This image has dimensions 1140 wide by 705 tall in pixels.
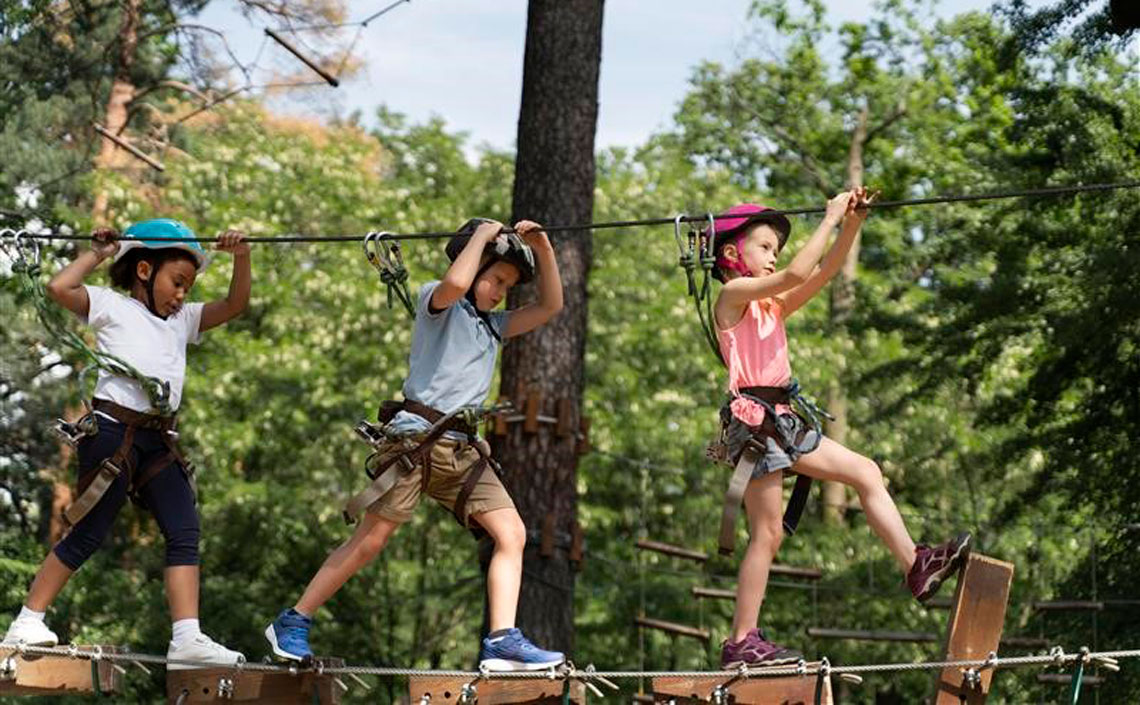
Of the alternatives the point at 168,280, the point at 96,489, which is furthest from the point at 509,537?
the point at 168,280

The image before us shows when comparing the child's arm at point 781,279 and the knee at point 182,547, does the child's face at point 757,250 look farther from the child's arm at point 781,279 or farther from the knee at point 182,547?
the knee at point 182,547

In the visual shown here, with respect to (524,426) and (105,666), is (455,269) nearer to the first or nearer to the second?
(105,666)

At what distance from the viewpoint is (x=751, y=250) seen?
575cm

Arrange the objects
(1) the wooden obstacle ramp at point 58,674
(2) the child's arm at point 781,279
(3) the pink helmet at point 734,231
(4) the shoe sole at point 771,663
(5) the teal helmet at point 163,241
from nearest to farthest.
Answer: (4) the shoe sole at point 771,663, (2) the child's arm at point 781,279, (3) the pink helmet at point 734,231, (1) the wooden obstacle ramp at point 58,674, (5) the teal helmet at point 163,241

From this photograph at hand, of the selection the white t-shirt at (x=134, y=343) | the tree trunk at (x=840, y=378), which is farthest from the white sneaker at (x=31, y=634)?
the tree trunk at (x=840, y=378)

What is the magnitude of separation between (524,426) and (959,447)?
42.5 feet

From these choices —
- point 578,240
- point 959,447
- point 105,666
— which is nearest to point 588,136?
point 578,240

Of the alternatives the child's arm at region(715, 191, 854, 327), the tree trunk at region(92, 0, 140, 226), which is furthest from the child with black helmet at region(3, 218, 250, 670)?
the tree trunk at region(92, 0, 140, 226)

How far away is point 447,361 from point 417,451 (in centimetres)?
30

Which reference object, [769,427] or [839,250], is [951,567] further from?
[839,250]

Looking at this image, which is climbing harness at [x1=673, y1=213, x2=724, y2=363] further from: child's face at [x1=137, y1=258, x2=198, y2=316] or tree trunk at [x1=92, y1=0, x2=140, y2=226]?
tree trunk at [x1=92, y1=0, x2=140, y2=226]

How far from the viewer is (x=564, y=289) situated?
354 inches

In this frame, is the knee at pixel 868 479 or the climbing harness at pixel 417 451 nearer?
the knee at pixel 868 479

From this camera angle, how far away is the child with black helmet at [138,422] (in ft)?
19.6
